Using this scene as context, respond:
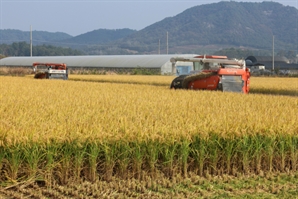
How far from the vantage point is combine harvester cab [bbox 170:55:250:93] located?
17031mm

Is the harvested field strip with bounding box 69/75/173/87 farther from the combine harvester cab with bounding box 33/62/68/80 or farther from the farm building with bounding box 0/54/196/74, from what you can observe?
the farm building with bounding box 0/54/196/74

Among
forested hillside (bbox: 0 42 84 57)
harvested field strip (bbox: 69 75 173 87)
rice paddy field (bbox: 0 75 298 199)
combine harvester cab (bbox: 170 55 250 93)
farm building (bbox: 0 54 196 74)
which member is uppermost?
forested hillside (bbox: 0 42 84 57)

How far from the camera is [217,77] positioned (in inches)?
682

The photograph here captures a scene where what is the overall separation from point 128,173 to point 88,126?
98 cm

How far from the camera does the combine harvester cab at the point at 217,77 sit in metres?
17.0

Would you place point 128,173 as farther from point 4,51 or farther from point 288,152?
point 4,51

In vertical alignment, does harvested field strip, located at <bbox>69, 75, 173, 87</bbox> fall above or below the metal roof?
below

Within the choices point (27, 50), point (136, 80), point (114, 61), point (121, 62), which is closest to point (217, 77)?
point (136, 80)

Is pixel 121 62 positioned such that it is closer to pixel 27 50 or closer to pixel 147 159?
pixel 147 159

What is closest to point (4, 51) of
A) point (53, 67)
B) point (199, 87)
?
point (53, 67)

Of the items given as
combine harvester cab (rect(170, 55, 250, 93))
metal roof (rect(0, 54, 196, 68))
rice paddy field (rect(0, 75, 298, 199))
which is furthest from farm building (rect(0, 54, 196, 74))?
rice paddy field (rect(0, 75, 298, 199))

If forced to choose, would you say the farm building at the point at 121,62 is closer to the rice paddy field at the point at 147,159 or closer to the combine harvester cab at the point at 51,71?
the combine harvester cab at the point at 51,71

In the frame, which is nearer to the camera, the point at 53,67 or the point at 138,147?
the point at 138,147

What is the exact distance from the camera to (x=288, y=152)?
729cm
